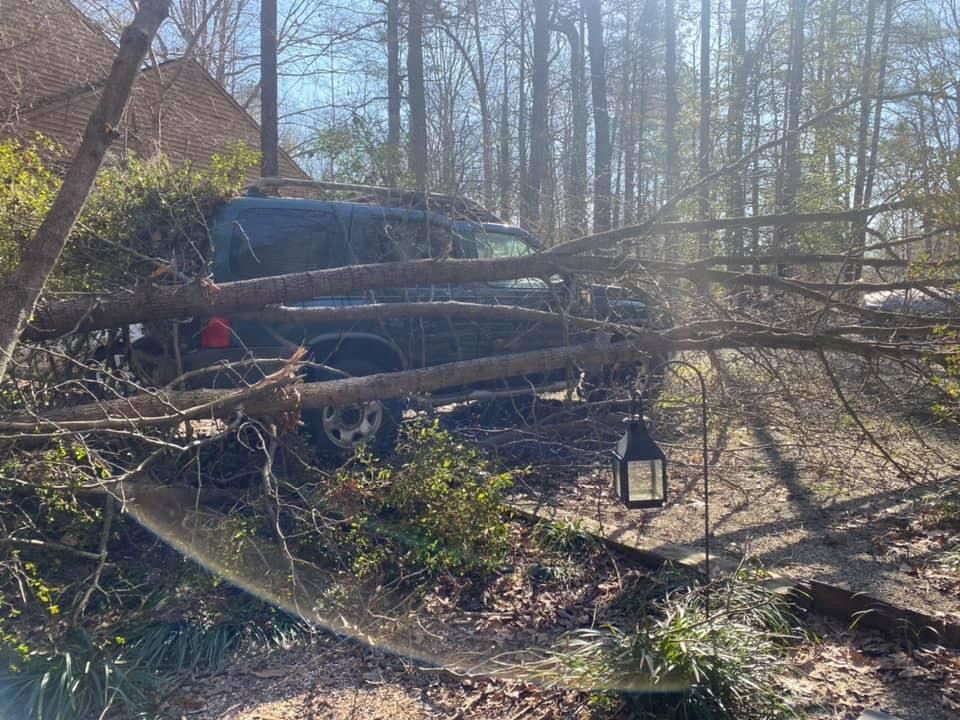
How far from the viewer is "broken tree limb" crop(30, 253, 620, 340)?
16.1ft

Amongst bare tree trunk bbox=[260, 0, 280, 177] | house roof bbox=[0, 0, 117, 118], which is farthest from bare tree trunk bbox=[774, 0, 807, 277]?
bare tree trunk bbox=[260, 0, 280, 177]

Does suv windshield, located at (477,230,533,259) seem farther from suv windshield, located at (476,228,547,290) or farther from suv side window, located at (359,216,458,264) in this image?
suv side window, located at (359,216,458,264)

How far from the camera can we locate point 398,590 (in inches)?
167

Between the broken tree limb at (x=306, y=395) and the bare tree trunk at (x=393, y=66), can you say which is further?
the bare tree trunk at (x=393, y=66)

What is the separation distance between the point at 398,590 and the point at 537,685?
1.15m

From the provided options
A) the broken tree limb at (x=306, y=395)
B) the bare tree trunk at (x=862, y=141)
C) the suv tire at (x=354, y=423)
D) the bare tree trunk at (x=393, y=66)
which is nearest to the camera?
the broken tree limb at (x=306, y=395)

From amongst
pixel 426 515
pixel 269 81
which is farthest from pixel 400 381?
pixel 269 81

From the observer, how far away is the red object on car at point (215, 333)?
5512 mm

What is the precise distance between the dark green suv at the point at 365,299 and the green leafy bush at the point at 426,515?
887 mm

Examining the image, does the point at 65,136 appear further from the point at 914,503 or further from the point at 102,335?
the point at 914,503

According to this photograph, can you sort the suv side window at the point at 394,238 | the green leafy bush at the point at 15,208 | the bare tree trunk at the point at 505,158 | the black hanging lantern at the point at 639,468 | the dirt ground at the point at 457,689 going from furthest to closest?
the bare tree trunk at the point at 505,158 < the suv side window at the point at 394,238 < the green leafy bush at the point at 15,208 < the black hanging lantern at the point at 639,468 < the dirt ground at the point at 457,689

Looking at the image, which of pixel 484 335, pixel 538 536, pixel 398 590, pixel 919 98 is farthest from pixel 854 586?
pixel 919 98

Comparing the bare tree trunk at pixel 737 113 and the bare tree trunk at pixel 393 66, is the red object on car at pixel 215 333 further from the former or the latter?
the bare tree trunk at pixel 393 66

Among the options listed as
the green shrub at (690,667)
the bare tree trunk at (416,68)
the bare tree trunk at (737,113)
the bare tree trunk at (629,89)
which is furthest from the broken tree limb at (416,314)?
the bare tree trunk at (629,89)
